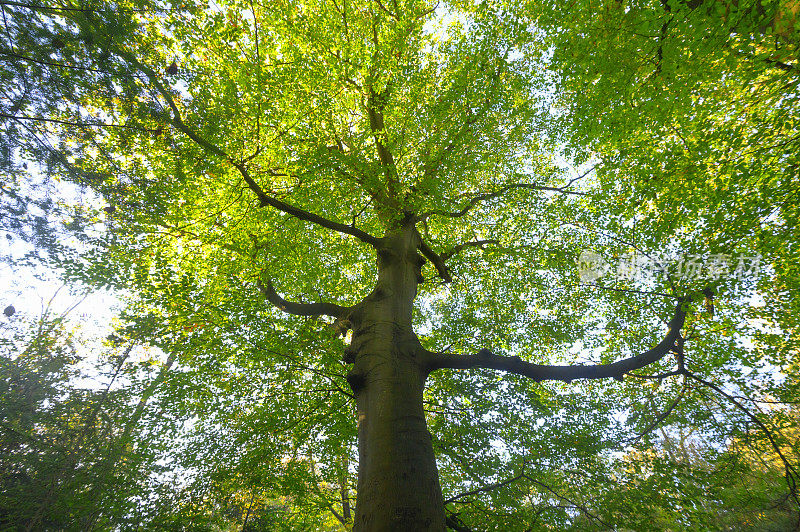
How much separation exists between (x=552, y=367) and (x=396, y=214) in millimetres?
3784

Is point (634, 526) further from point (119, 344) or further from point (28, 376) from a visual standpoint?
point (28, 376)

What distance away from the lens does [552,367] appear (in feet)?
13.9

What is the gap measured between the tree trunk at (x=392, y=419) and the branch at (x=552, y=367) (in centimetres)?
51

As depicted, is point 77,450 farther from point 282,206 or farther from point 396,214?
point 396,214

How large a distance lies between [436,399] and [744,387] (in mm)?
5988

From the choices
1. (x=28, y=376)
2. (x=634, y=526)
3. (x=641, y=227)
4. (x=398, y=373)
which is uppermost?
(x=641, y=227)

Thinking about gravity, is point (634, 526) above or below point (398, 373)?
below

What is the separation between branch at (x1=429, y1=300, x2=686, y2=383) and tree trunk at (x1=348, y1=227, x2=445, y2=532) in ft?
1.66

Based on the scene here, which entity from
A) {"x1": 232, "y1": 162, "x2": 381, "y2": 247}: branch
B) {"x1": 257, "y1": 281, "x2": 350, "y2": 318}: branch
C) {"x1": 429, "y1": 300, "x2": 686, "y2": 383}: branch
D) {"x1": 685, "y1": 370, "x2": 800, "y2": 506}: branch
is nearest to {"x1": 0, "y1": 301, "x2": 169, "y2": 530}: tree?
{"x1": 257, "y1": 281, "x2": 350, "y2": 318}: branch

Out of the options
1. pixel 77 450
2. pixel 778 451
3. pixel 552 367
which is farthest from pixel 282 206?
pixel 778 451

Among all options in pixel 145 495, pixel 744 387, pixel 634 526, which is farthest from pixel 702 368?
pixel 145 495

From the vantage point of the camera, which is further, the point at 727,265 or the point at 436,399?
the point at 436,399

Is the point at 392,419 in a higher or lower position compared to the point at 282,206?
lower

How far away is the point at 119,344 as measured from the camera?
18.1 ft
